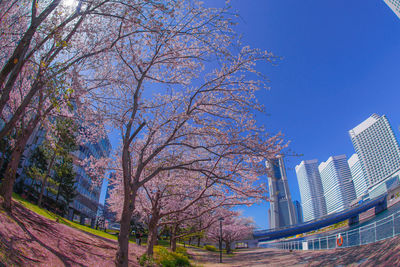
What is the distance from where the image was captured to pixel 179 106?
8.66 m

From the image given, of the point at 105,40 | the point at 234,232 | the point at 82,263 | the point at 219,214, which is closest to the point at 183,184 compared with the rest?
the point at 82,263

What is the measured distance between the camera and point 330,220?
65375 mm

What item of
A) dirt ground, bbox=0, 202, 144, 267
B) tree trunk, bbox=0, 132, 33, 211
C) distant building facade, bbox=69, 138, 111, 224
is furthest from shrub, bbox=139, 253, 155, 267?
distant building facade, bbox=69, 138, 111, 224

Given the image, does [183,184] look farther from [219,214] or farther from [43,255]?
[219,214]

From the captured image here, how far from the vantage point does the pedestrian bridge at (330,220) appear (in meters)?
58.1

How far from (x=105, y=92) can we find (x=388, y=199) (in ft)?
241

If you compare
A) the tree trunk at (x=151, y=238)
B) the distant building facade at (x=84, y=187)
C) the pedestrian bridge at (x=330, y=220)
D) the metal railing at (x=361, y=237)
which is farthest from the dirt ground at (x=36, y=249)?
the pedestrian bridge at (x=330, y=220)

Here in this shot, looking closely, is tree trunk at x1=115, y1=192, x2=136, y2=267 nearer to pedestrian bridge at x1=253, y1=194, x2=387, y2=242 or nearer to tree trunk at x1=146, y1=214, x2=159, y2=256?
tree trunk at x1=146, y1=214, x2=159, y2=256

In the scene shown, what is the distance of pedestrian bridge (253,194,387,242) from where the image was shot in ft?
191

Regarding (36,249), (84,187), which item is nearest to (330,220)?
(84,187)

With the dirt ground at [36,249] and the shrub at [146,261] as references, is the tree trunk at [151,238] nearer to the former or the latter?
the shrub at [146,261]

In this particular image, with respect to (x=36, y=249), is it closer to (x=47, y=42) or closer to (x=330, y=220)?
(x=47, y=42)

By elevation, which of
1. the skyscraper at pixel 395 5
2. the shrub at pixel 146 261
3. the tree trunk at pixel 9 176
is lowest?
the shrub at pixel 146 261

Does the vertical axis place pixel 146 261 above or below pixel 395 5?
below
